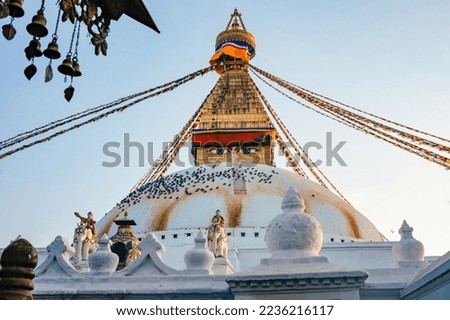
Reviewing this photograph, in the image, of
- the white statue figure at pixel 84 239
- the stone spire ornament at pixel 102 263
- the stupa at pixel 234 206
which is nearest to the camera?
the stone spire ornament at pixel 102 263

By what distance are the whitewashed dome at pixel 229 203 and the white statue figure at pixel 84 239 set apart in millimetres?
3170

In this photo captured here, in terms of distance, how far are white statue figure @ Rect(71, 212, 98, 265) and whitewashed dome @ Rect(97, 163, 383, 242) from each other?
317cm

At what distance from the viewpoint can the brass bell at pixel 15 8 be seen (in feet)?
11.9

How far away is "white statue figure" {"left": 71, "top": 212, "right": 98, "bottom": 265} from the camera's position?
1234 cm

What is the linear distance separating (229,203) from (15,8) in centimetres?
1335

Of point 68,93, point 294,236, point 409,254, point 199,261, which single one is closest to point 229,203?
point 199,261

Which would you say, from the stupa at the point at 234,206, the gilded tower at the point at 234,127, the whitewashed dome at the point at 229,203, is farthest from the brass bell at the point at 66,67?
the gilded tower at the point at 234,127

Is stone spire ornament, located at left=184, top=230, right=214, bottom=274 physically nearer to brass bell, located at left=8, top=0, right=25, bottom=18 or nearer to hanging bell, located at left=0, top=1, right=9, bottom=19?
brass bell, located at left=8, top=0, right=25, bottom=18

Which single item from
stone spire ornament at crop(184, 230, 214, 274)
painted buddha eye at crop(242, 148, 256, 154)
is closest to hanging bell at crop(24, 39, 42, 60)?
stone spire ornament at crop(184, 230, 214, 274)

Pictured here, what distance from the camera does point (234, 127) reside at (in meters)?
24.6

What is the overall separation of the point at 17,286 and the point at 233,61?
25.6m

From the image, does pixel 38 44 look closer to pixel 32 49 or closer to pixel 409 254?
pixel 32 49

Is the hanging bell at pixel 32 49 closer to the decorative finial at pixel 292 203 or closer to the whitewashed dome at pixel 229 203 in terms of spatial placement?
the decorative finial at pixel 292 203

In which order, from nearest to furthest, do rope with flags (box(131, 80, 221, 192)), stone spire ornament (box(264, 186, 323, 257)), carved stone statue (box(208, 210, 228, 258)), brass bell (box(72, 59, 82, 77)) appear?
brass bell (box(72, 59, 82, 77)), stone spire ornament (box(264, 186, 323, 257)), carved stone statue (box(208, 210, 228, 258)), rope with flags (box(131, 80, 221, 192))
